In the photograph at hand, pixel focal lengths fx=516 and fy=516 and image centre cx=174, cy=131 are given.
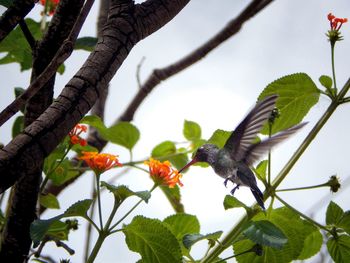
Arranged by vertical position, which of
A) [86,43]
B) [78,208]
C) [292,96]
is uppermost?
[86,43]

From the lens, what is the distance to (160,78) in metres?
3.30

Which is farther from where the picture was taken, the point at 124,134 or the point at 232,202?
the point at 124,134

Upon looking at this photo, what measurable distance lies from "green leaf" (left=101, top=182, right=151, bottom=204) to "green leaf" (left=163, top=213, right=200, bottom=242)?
34cm

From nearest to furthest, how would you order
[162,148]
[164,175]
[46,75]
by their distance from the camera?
1. [46,75]
2. [164,175]
3. [162,148]

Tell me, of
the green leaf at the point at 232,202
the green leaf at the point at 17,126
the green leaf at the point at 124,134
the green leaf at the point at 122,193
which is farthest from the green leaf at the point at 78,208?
the green leaf at the point at 124,134

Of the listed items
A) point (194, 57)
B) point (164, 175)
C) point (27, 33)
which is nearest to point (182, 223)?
point (164, 175)

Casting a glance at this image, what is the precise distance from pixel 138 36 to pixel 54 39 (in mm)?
231

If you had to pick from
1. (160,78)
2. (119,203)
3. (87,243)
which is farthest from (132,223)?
(160,78)

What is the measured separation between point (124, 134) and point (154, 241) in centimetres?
103

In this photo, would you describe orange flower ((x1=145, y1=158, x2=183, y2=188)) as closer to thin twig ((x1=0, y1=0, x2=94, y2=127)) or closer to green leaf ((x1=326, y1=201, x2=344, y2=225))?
green leaf ((x1=326, y1=201, x2=344, y2=225))

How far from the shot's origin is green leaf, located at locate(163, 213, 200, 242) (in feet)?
6.41

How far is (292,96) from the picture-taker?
1954 millimetres

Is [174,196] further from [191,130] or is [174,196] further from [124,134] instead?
[191,130]

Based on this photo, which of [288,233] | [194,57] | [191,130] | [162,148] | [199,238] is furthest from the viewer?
[194,57]
